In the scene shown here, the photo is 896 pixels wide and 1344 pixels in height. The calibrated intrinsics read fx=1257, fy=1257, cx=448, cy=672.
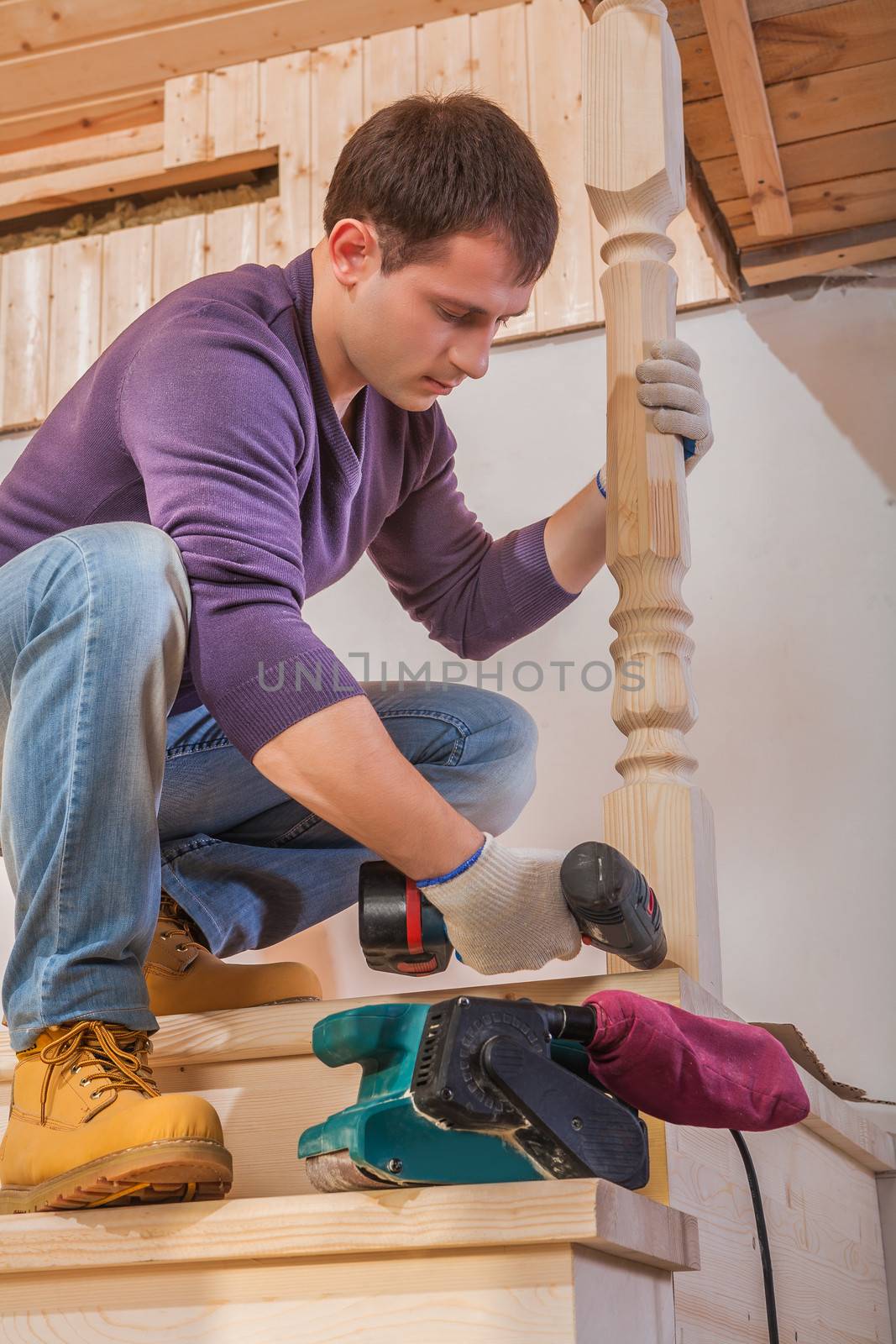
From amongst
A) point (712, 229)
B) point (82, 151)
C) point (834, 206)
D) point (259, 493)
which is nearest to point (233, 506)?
point (259, 493)

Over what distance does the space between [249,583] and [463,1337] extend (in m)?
0.64

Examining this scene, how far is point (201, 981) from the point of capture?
1396 millimetres

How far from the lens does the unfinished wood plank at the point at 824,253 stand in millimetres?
2367

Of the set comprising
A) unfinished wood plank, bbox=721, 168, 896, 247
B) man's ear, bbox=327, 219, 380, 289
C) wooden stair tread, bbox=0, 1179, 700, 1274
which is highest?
unfinished wood plank, bbox=721, 168, 896, 247

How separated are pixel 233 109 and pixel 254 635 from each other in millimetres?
2463

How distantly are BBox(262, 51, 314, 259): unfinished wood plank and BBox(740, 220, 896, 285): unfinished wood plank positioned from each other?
1.04 m

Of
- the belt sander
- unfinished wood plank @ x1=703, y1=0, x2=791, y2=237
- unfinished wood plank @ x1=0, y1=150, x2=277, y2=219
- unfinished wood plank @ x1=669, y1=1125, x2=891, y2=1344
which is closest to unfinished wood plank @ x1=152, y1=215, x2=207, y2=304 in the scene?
unfinished wood plank @ x1=0, y1=150, x2=277, y2=219

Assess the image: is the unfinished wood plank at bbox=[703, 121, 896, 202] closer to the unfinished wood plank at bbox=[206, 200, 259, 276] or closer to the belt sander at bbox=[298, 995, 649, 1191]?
the unfinished wood plank at bbox=[206, 200, 259, 276]

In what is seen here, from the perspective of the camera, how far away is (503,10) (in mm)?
2908

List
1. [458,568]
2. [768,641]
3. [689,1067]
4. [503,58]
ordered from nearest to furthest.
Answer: [689,1067], [458,568], [768,641], [503,58]

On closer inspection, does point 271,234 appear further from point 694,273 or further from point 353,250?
point 353,250

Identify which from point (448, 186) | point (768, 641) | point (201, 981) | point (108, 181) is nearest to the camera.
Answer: point (448, 186)

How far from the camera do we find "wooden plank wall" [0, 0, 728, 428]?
2701mm

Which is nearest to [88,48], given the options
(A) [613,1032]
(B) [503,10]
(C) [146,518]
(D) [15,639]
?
(B) [503,10]
